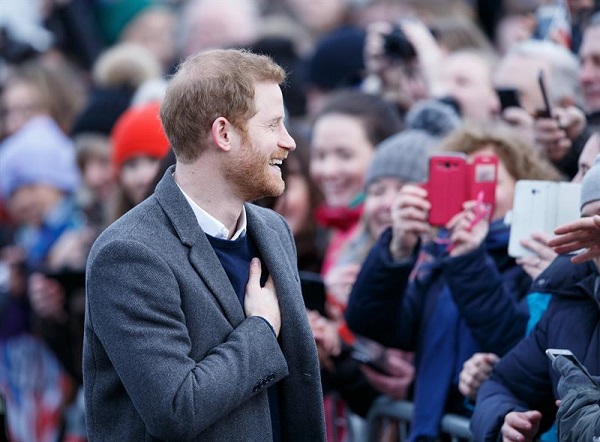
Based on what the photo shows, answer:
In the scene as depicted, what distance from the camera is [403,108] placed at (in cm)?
699

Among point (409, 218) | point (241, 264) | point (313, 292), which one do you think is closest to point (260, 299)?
point (241, 264)

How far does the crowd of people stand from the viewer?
148 inches

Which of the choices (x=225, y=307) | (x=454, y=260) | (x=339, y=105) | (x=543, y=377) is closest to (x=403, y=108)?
(x=339, y=105)

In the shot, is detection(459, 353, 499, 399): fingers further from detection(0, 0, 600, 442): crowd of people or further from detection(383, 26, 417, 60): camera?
detection(383, 26, 417, 60): camera

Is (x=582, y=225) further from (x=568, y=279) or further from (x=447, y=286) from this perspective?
(x=447, y=286)

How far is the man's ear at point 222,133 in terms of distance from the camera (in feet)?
12.5

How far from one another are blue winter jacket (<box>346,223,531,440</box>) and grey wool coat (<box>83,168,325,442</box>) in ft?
2.93

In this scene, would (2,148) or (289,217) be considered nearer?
(289,217)

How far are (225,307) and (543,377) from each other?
1.19m

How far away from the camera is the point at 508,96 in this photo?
559 centimetres

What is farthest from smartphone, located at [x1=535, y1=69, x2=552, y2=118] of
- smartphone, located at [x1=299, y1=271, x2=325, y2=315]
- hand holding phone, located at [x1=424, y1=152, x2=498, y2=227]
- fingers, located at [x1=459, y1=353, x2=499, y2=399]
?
smartphone, located at [x1=299, y1=271, x2=325, y2=315]

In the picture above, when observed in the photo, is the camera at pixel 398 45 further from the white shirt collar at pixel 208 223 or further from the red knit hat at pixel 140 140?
the white shirt collar at pixel 208 223

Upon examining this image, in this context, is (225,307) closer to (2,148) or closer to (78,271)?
(78,271)

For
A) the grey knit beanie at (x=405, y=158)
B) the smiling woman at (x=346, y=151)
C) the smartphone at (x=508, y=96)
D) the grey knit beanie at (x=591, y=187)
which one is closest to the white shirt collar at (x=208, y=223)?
the grey knit beanie at (x=591, y=187)
